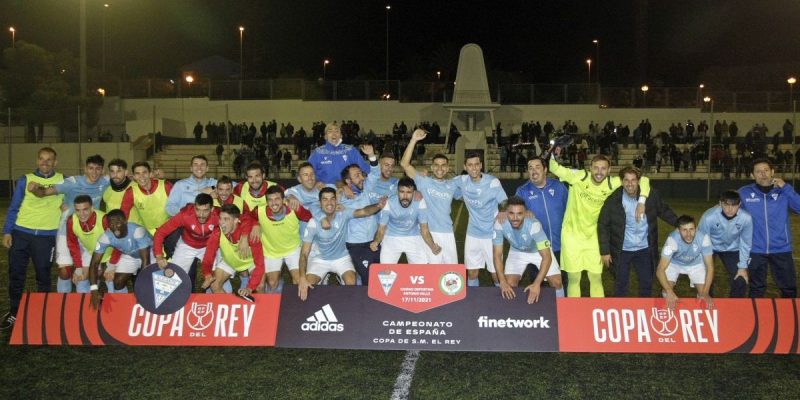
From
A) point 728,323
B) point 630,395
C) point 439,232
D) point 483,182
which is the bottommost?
point 630,395

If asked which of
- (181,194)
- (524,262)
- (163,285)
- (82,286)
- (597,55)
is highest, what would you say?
(597,55)

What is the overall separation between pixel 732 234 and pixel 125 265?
707 cm

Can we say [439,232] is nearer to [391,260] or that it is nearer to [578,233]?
[391,260]

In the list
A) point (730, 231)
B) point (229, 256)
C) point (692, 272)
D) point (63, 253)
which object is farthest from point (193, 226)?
point (730, 231)

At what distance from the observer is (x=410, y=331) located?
20.1 feet

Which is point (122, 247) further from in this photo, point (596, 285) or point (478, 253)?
point (596, 285)

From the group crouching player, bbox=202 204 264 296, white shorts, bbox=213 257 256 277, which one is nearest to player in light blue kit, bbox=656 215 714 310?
crouching player, bbox=202 204 264 296

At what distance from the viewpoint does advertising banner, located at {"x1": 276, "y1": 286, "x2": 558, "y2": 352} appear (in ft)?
19.8

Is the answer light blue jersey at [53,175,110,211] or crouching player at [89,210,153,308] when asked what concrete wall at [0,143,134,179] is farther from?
crouching player at [89,210,153,308]

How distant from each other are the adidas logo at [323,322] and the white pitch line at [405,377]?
2.41ft

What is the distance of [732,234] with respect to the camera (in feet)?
23.1

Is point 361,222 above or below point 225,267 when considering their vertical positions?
above

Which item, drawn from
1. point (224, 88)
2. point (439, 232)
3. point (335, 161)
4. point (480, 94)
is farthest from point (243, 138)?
point (439, 232)

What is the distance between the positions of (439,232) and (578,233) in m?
1.78
